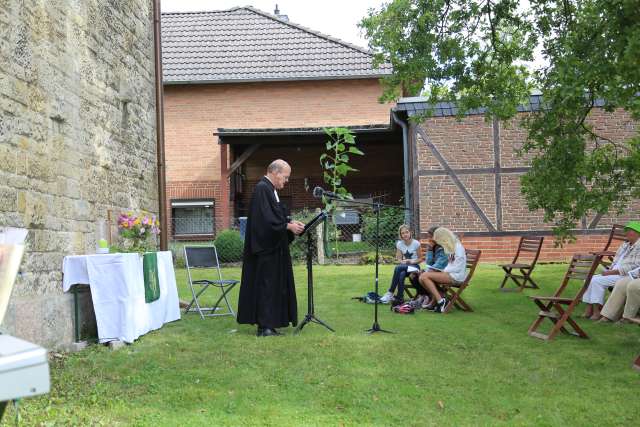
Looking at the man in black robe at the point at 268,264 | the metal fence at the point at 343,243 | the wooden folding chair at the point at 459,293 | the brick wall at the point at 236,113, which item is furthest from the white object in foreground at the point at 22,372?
Result: the brick wall at the point at 236,113

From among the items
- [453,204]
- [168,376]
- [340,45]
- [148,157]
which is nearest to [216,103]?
[340,45]

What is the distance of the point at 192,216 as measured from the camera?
21125 millimetres

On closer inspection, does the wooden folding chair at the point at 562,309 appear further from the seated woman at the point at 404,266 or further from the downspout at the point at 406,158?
the downspout at the point at 406,158

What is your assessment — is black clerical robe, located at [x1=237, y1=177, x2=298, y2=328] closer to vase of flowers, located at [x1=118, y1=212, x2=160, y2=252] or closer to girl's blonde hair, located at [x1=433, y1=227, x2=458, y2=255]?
vase of flowers, located at [x1=118, y1=212, x2=160, y2=252]

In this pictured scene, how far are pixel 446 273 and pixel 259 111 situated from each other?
580 inches

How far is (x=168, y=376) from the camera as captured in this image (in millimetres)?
4816

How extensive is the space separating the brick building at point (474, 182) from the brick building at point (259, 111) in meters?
4.50

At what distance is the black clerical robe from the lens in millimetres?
6566

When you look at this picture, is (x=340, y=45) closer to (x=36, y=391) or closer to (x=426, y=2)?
(x=426, y=2)

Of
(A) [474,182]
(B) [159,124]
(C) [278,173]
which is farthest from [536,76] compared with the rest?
(A) [474,182]

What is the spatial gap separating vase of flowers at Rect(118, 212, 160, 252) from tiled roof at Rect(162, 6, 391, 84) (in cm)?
1446

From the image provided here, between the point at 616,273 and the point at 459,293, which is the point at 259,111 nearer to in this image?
the point at 459,293

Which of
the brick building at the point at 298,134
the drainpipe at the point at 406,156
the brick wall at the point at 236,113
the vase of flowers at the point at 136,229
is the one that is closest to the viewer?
the vase of flowers at the point at 136,229

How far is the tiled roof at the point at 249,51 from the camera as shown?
2170 cm
